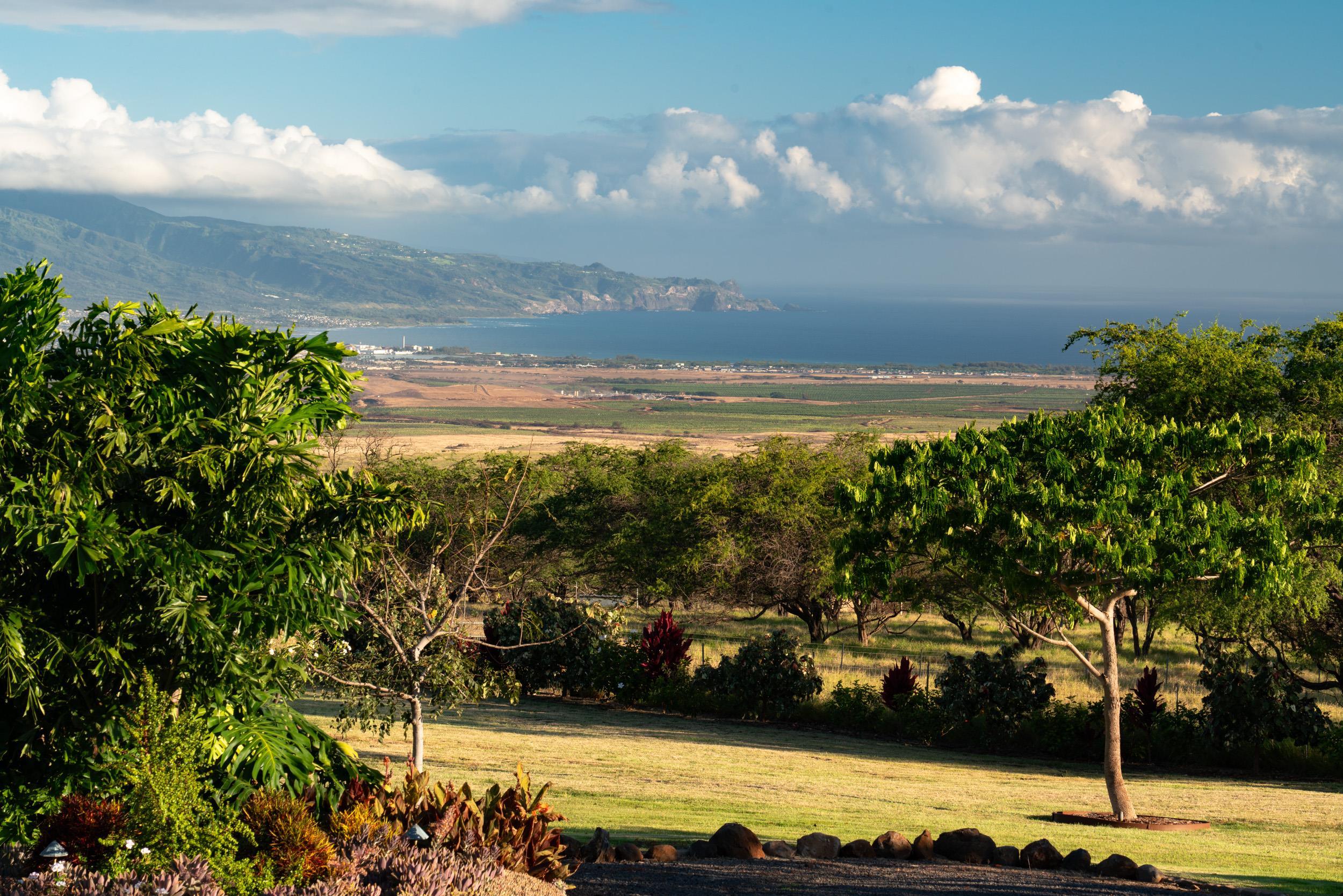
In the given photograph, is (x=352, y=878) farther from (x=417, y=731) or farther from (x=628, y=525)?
(x=628, y=525)

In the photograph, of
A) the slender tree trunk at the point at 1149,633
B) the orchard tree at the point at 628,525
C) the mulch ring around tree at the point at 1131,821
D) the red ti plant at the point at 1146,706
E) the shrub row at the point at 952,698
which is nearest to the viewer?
the mulch ring around tree at the point at 1131,821

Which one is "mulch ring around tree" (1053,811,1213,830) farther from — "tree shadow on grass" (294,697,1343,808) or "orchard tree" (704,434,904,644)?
"orchard tree" (704,434,904,644)

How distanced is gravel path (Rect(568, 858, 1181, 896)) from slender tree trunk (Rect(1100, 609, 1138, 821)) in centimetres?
644

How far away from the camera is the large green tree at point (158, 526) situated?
8.28 metres

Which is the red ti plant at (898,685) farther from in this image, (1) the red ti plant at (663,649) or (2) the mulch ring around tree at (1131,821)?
(2) the mulch ring around tree at (1131,821)

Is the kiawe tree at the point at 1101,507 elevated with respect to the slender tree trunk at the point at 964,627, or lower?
elevated

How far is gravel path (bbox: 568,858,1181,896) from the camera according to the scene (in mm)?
8906

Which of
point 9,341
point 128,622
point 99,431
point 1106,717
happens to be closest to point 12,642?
point 128,622

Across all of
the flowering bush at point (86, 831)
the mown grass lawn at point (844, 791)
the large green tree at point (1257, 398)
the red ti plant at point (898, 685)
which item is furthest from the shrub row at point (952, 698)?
the flowering bush at point (86, 831)

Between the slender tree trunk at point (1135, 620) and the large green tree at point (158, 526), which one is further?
the slender tree trunk at point (1135, 620)

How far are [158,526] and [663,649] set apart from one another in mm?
21695

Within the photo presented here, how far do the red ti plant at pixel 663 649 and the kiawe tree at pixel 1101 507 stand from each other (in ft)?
42.3

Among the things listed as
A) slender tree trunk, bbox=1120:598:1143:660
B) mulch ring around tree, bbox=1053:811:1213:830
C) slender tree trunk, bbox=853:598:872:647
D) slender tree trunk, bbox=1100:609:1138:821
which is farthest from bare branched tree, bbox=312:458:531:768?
slender tree trunk, bbox=853:598:872:647

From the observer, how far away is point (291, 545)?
29.3 feet
